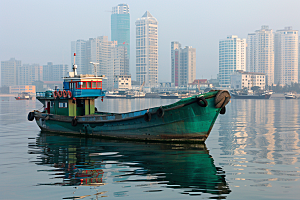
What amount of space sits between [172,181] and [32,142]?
16.8 metres

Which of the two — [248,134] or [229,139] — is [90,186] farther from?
[248,134]

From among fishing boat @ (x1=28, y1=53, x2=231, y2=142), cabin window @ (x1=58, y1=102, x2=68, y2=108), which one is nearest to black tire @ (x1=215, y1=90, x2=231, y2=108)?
fishing boat @ (x1=28, y1=53, x2=231, y2=142)

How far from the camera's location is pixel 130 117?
24531 mm

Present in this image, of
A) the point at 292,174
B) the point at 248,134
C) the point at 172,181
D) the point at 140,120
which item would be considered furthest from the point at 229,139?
the point at 172,181

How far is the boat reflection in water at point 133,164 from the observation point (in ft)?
46.1

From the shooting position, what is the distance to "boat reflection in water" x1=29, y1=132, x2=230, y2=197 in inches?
553

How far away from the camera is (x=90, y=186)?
1353 cm

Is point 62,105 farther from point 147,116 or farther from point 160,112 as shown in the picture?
point 160,112

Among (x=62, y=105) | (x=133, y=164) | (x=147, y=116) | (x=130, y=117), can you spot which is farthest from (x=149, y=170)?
(x=62, y=105)

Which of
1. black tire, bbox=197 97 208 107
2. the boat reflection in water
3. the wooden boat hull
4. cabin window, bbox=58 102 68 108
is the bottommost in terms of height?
the boat reflection in water

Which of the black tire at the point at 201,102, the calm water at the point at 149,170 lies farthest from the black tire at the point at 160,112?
the black tire at the point at 201,102

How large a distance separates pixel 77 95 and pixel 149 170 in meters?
15.2

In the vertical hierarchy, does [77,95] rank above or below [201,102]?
above

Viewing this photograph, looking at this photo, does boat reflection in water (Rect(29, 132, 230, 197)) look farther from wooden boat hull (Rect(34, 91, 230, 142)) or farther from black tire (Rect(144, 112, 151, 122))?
black tire (Rect(144, 112, 151, 122))
